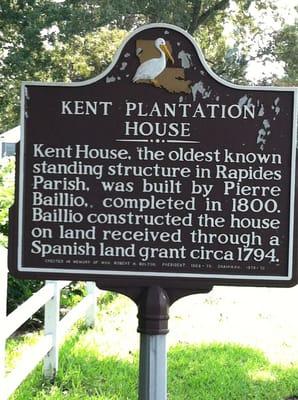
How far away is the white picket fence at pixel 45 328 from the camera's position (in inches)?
153

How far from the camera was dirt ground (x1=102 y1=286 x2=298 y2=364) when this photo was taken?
6055mm

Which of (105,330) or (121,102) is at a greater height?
(121,102)

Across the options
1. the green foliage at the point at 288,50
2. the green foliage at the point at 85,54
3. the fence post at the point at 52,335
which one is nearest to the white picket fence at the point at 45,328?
the fence post at the point at 52,335

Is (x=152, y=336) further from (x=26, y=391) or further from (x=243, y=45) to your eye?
(x=243, y=45)

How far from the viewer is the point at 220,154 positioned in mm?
3223

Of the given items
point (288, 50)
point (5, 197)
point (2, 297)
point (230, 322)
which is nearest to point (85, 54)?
point (288, 50)

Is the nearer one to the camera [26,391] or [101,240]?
[101,240]

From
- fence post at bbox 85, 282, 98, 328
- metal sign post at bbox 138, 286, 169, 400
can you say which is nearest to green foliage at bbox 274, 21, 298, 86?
fence post at bbox 85, 282, 98, 328

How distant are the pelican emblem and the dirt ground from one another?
311 centimetres

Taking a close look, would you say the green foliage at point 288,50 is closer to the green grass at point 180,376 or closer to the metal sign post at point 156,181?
the green grass at point 180,376

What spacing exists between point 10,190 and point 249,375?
3.27 m

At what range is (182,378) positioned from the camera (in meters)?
5.19

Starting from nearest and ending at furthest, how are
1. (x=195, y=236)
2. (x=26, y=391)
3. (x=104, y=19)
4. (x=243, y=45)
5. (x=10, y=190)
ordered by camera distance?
(x=195, y=236), (x=26, y=391), (x=10, y=190), (x=104, y=19), (x=243, y=45)

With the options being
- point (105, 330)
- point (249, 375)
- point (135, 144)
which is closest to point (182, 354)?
point (249, 375)
